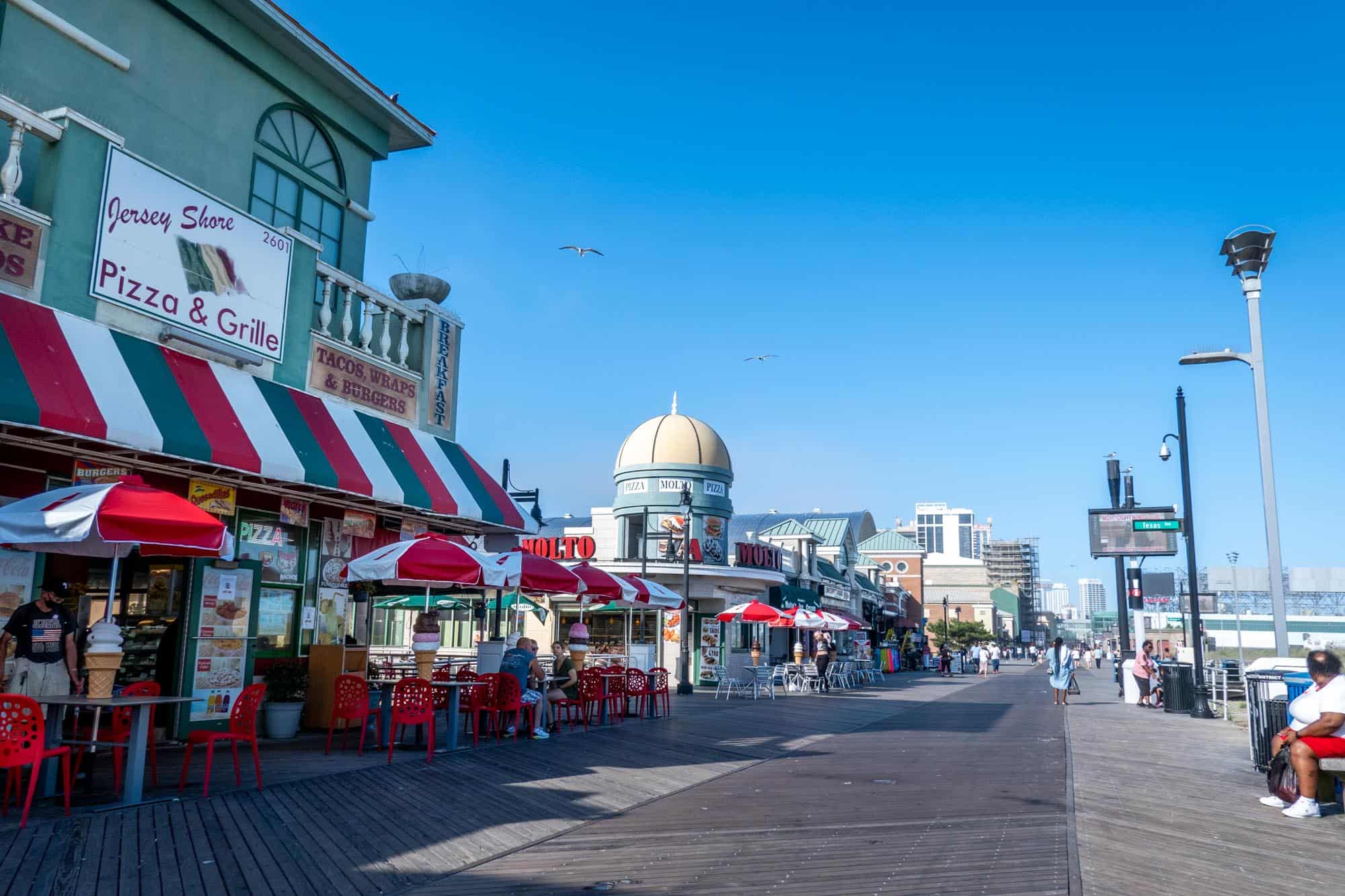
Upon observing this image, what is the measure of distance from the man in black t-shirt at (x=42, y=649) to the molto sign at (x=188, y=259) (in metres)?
3.45

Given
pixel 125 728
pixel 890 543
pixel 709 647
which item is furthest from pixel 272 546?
pixel 890 543

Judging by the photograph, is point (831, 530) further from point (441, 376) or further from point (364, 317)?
point (364, 317)

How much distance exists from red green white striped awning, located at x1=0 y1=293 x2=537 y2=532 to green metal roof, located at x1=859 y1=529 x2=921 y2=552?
78.8 metres

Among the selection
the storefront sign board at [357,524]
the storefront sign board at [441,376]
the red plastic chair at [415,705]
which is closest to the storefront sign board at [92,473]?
the red plastic chair at [415,705]

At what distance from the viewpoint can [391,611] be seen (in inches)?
1246

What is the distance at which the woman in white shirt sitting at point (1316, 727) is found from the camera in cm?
866

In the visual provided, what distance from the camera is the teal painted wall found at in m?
9.80

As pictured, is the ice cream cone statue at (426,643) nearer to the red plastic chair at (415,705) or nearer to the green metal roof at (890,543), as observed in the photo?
the red plastic chair at (415,705)

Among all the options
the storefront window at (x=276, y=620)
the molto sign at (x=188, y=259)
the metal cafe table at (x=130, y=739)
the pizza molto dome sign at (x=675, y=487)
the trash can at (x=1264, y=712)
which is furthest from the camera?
the pizza molto dome sign at (x=675, y=487)

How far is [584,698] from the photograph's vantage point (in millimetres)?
15422

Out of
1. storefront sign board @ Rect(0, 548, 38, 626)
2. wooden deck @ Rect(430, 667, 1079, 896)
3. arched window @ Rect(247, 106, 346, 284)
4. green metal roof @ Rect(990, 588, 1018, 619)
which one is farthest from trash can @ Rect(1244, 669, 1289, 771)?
green metal roof @ Rect(990, 588, 1018, 619)

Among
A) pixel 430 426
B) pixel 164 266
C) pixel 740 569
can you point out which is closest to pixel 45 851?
pixel 164 266

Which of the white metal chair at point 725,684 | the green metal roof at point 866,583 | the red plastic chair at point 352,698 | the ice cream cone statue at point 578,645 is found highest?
the green metal roof at point 866,583

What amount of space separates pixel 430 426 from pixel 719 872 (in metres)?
10.1
